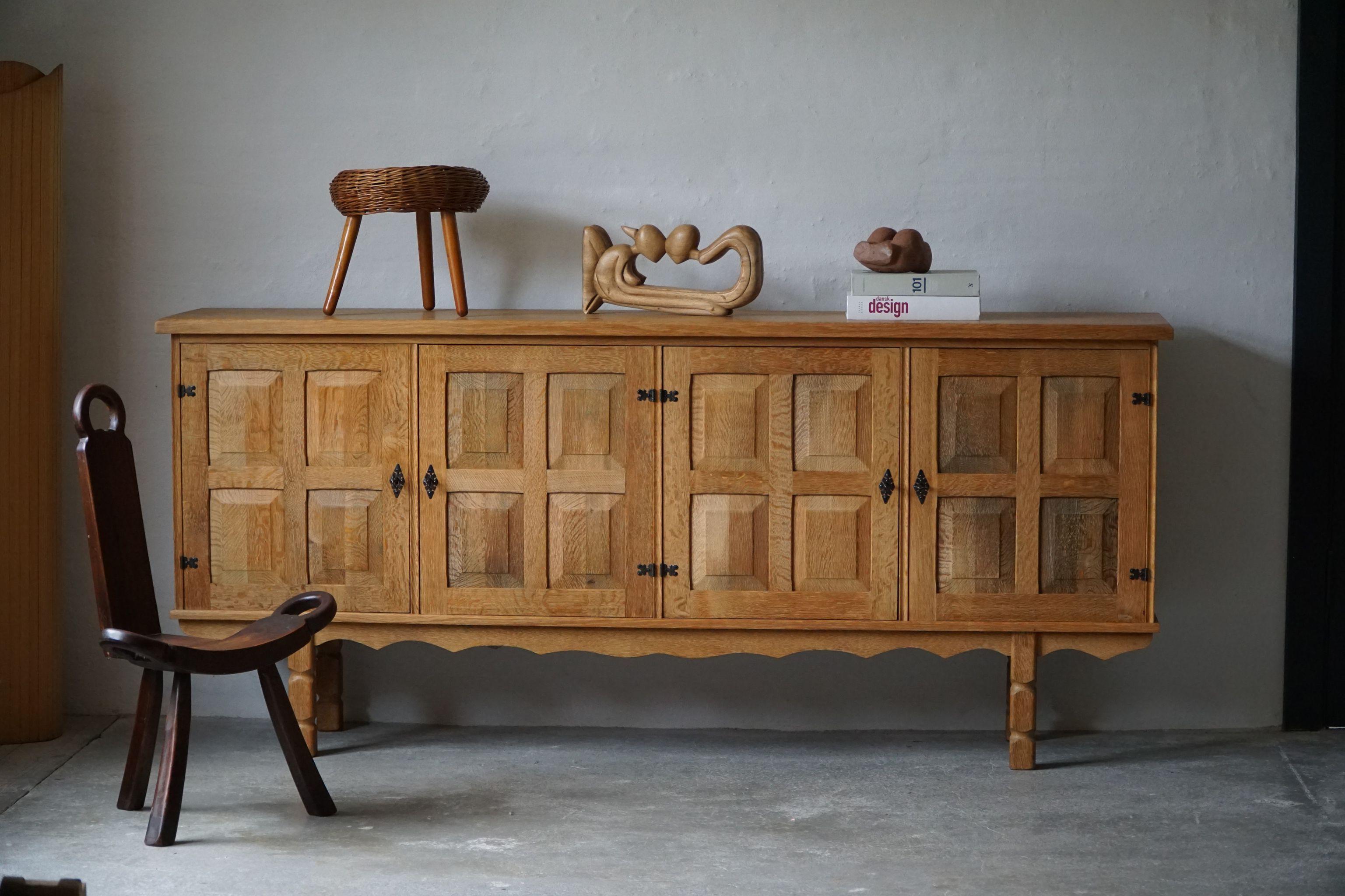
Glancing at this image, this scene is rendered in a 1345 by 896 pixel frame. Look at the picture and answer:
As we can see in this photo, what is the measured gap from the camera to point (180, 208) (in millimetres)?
3918

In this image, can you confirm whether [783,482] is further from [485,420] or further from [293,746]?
[293,746]

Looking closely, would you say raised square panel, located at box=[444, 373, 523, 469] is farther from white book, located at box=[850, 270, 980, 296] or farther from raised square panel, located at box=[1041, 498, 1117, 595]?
raised square panel, located at box=[1041, 498, 1117, 595]

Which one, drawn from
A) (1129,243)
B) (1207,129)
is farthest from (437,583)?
(1207,129)

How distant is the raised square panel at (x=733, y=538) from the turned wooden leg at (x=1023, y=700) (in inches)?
26.5

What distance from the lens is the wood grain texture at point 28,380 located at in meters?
3.69

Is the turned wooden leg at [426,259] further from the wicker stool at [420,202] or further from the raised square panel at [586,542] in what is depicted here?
the raised square panel at [586,542]

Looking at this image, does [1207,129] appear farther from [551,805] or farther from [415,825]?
[415,825]

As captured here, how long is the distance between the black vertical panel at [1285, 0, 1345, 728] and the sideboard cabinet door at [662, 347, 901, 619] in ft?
4.13

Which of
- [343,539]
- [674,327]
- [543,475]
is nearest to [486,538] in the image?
[543,475]

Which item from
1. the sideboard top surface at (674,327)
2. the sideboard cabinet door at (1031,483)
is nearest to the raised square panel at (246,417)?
the sideboard top surface at (674,327)

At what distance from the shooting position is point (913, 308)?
340cm

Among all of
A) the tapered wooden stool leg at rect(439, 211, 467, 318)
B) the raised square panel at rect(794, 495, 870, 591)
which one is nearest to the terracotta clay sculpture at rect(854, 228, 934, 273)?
the raised square panel at rect(794, 495, 870, 591)

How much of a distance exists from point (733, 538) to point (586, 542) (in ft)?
1.22

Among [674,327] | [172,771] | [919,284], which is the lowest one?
[172,771]
